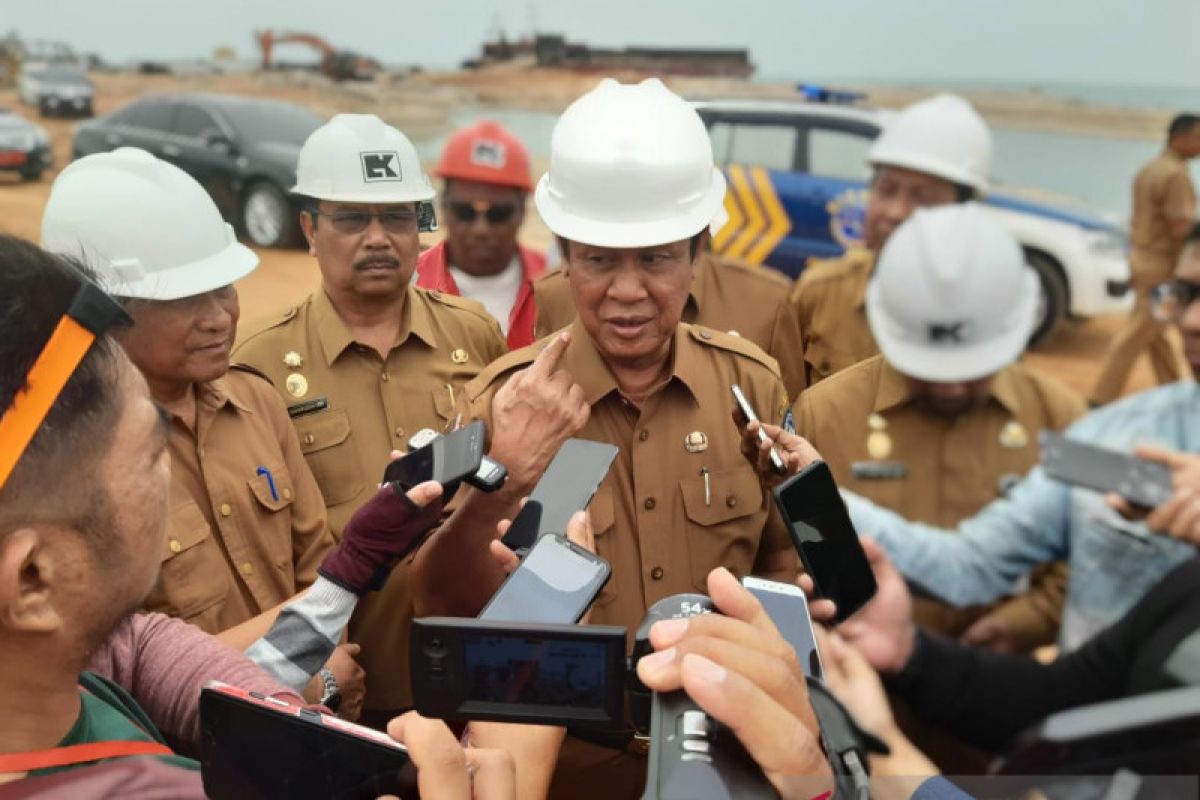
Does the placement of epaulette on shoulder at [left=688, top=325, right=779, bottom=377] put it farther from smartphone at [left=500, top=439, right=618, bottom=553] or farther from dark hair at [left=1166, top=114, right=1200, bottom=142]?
dark hair at [left=1166, top=114, right=1200, bottom=142]

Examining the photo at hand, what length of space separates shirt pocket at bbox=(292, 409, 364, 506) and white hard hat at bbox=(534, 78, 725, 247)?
0.89 metres

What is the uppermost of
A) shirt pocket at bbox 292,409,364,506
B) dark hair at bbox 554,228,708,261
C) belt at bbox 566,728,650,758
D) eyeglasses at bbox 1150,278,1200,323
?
eyeglasses at bbox 1150,278,1200,323

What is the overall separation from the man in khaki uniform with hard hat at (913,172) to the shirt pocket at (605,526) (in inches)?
23.8

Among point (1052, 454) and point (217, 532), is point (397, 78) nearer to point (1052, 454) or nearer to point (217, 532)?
point (217, 532)

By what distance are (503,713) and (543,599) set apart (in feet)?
0.73

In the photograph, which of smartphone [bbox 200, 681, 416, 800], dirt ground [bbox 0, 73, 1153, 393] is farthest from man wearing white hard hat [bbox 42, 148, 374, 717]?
smartphone [bbox 200, 681, 416, 800]

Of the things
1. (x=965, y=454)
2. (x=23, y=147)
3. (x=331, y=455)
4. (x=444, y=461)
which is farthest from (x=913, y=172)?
(x=23, y=147)

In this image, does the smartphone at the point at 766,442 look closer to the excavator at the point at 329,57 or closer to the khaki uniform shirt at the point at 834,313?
the khaki uniform shirt at the point at 834,313

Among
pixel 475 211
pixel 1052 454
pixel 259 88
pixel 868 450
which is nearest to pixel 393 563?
pixel 868 450

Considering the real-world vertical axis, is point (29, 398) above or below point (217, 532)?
above

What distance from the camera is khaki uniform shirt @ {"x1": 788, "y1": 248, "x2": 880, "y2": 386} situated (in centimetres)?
119

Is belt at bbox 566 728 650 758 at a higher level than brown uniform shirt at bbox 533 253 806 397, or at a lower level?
lower

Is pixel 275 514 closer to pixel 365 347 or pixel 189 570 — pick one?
pixel 189 570

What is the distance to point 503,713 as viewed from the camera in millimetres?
1079
